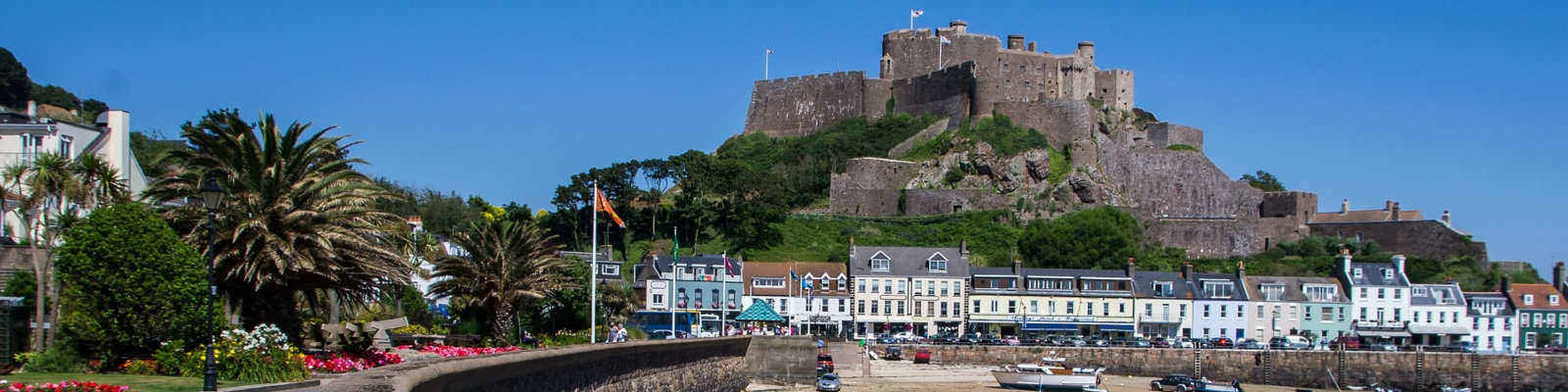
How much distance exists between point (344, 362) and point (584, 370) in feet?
12.2

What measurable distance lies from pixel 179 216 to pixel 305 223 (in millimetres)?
1935

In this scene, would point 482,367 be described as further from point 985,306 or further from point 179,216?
point 985,306

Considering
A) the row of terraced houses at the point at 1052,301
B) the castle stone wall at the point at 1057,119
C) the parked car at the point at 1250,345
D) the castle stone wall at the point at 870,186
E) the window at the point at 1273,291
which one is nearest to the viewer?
the parked car at the point at 1250,345

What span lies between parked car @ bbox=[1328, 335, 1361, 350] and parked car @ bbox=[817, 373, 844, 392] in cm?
2917

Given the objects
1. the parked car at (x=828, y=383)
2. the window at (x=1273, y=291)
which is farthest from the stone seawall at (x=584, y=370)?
the window at (x=1273, y=291)

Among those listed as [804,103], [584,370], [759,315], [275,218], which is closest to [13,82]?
[804,103]

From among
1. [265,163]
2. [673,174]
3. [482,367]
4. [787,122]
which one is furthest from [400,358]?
[787,122]

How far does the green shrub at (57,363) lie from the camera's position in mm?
19906

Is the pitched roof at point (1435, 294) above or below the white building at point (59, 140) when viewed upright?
below

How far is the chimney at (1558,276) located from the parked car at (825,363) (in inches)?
1853

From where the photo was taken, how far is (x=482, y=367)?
634 inches

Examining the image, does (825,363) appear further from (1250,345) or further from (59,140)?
(59,140)

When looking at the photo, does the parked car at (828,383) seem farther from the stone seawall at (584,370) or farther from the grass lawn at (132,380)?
the grass lawn at (132,380)

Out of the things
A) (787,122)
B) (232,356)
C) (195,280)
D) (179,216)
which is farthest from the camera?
(787,122)
